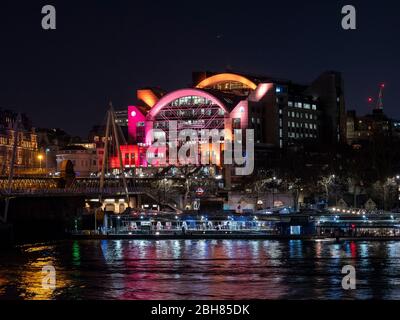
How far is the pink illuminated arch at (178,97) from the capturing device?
481 ft

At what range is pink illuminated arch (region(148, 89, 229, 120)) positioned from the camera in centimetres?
14650

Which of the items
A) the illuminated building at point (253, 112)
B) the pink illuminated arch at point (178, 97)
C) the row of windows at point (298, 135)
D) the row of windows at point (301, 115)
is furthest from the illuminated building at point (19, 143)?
the row of windows at point (301, 115)

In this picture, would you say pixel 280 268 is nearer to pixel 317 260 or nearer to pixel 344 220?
pixel 317 260

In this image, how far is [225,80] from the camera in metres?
168

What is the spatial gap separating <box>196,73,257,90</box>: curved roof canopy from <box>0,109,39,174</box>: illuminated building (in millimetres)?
34301

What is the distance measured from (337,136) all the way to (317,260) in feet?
353

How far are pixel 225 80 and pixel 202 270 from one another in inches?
4684

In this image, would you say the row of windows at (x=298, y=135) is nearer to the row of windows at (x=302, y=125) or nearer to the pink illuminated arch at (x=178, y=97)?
the row of windows at (x=302, y=125)

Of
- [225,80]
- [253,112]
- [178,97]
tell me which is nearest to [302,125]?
[253,112]

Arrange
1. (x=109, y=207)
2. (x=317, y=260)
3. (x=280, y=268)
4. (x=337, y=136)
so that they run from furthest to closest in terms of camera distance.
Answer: (x=337, y=136), (x=109, y=207), (x=317, y=260), (x=280, y=268)

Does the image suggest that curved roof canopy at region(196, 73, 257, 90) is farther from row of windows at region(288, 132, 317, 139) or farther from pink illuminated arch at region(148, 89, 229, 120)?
pink illuminated arch at region(148, 89, 229, 120)

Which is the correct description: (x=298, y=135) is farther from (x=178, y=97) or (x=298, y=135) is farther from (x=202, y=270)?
(x=202, y=270)
